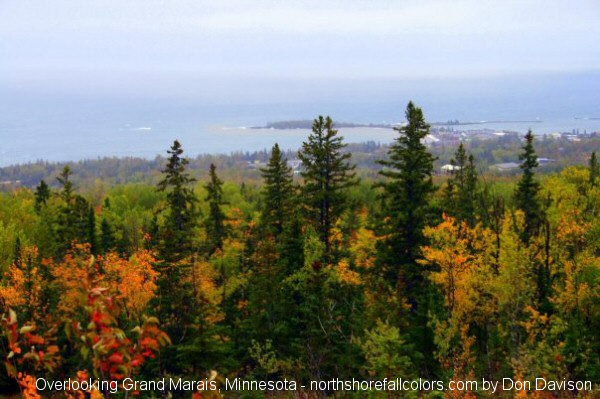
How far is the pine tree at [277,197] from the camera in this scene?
36.2m

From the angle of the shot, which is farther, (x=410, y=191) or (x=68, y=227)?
(x=68, y=227)

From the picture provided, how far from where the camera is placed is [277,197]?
3647 cm

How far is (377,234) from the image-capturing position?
30.3 metres

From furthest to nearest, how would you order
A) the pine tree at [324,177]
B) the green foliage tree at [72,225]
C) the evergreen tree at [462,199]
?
1. the green foliage tree at [72,225]
2. the evergreen tree at [462,199]
3. the pine tree at [324,177]

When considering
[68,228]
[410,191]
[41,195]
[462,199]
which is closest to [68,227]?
[68,228]

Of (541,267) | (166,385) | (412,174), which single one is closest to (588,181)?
(541,267)

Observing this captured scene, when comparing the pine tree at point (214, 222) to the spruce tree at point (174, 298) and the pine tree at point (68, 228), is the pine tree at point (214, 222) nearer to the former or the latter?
the pine tree at point (68, 228)

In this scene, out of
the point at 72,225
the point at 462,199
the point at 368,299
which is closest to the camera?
the point at 368,299

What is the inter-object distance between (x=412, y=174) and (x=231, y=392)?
1493 centimetres

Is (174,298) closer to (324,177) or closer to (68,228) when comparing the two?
(324,177)

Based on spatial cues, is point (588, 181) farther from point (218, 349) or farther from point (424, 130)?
point (218, 349)

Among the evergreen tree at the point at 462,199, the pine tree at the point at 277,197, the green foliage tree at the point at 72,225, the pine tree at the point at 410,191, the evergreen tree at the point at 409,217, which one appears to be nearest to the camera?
the evergreen tree at the point at 409,217

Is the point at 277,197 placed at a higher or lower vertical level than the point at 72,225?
higher

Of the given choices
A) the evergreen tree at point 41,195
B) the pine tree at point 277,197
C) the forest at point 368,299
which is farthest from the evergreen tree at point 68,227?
the pine tree at point 277,197
